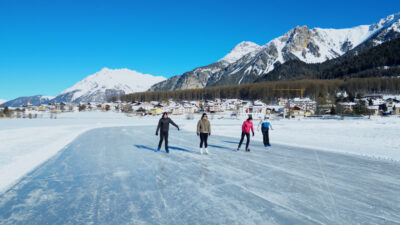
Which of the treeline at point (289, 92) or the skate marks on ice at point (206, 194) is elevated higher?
the treeline at point (289, 92)

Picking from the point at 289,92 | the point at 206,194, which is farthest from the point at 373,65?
the point at 206,194

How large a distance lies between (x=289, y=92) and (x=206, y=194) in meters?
140

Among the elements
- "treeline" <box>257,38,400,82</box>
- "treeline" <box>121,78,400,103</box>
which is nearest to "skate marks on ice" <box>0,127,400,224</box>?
"treeline" <box>121,78,400,103</box>

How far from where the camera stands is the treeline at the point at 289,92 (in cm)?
12412

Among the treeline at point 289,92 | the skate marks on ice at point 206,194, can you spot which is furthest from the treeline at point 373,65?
the skate marks on ice at point 206,194

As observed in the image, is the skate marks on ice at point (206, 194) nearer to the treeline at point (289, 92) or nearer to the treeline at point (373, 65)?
the treeline at point (289, 92)

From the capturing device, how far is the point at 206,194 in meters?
4.45

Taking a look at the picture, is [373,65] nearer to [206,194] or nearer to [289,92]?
[289,92]

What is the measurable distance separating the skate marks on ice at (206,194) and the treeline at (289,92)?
99.4 m

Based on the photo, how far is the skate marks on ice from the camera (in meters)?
3.47

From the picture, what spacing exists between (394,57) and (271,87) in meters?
74.8

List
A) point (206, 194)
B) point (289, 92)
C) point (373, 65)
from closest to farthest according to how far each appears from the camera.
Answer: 1. point (206, 194)
2. point (289, 92)
3. point (373, 65)

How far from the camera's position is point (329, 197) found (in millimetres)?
4258

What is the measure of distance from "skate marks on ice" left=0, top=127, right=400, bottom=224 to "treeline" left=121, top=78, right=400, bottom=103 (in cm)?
9944
